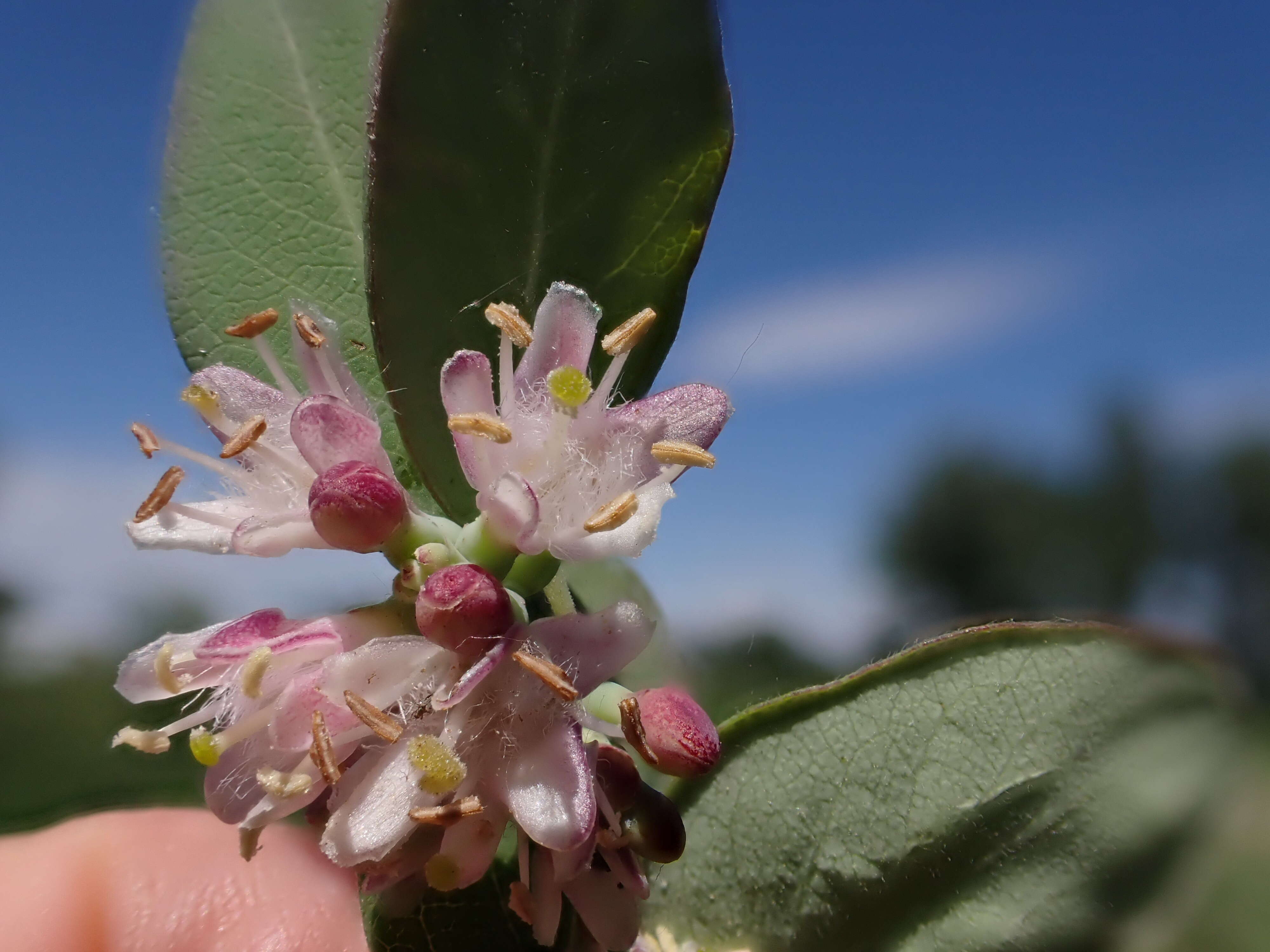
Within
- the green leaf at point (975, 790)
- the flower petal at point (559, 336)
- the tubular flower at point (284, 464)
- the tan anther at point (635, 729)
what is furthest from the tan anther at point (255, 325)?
the green leaf at point (975, 790)

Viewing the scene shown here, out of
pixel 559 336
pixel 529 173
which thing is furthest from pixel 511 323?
pixel 529 173

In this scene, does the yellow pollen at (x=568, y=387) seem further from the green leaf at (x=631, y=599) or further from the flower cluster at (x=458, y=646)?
the green leaf at (x=631, y=599)

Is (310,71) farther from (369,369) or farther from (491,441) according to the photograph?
(491,441)

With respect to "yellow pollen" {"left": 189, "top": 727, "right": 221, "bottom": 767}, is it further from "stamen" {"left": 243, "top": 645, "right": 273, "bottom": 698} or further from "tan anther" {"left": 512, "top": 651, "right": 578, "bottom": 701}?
"tan anther" {"left": 512, "top": 651, "right": 578, "bottom": 701}

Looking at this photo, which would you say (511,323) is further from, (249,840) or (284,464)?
(249,840)

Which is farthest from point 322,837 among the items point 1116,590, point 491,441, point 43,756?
point 1116,590

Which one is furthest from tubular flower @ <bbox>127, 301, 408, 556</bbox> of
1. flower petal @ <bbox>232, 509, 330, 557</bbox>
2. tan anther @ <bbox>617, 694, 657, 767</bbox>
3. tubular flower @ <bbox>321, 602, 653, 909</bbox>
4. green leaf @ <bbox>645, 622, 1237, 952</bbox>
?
green leaf @ <bbox>645, 622, 1237, 952</bbox>
